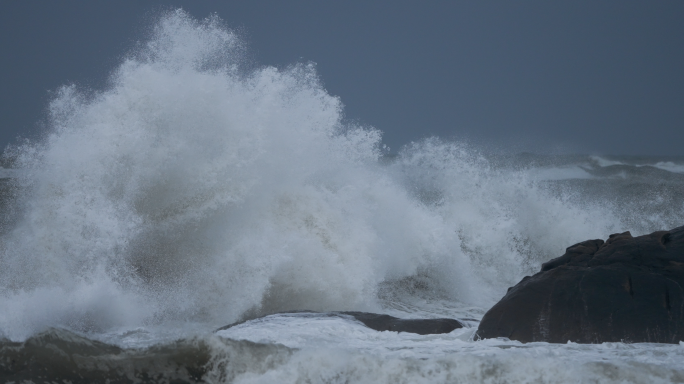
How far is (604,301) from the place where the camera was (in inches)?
195

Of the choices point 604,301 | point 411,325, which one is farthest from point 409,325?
point 604,301

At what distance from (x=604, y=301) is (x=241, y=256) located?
4.48 metres

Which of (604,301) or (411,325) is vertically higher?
(604,301)

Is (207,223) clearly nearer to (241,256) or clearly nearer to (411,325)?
(241,256)

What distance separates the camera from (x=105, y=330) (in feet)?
18.7

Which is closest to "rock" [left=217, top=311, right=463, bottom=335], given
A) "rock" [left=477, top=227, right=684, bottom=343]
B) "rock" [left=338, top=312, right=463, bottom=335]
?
"rock" [left=338, top=312, right=463, bottom=335]

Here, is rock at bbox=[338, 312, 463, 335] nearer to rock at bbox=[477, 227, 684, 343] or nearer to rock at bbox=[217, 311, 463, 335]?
rock at bbox=[217, 311, 463, 335]

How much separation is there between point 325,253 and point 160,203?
7.94 ft

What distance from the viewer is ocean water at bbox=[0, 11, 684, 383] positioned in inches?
172

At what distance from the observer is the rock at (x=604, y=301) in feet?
15.6

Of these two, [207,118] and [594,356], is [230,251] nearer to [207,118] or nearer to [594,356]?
[207,118]

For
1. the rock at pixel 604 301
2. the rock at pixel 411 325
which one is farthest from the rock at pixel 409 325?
the rock at pixel 604 301

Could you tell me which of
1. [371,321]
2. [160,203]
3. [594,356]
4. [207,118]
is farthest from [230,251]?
[594,356]

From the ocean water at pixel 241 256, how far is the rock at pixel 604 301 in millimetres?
232
